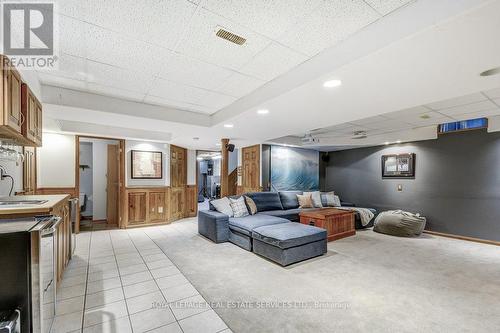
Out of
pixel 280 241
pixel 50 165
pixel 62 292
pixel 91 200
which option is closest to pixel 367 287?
pixel 280 241

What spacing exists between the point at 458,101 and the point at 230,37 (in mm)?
3637

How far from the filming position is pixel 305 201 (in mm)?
6180

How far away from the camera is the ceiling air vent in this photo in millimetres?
1947

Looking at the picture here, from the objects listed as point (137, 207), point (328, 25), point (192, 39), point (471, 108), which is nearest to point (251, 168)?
point (137, 207)

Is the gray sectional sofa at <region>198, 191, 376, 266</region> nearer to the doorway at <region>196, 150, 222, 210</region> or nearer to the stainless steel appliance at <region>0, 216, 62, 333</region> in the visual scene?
the stainless steel appliance at <region>0, 216, 62, 333</region>

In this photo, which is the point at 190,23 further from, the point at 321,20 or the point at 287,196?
the point at 287,196

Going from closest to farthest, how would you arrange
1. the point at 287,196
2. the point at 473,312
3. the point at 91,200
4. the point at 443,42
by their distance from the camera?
the point at 443,42, the point at 473,312, the point at 287,196, the point at 91,200

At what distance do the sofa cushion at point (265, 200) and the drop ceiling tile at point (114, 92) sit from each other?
3.19 meters

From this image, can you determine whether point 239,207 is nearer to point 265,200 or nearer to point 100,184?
point 265,200

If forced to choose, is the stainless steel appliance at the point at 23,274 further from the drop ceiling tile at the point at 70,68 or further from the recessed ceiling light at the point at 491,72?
the recessed ceiling light at the point at 491,72

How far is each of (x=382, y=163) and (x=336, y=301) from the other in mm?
5207

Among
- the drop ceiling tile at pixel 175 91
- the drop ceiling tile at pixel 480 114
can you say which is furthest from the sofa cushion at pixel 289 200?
the drop ceiling tile at pixel 480 114

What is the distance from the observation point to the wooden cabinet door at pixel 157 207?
6090mm

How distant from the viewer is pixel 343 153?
25.2ft
